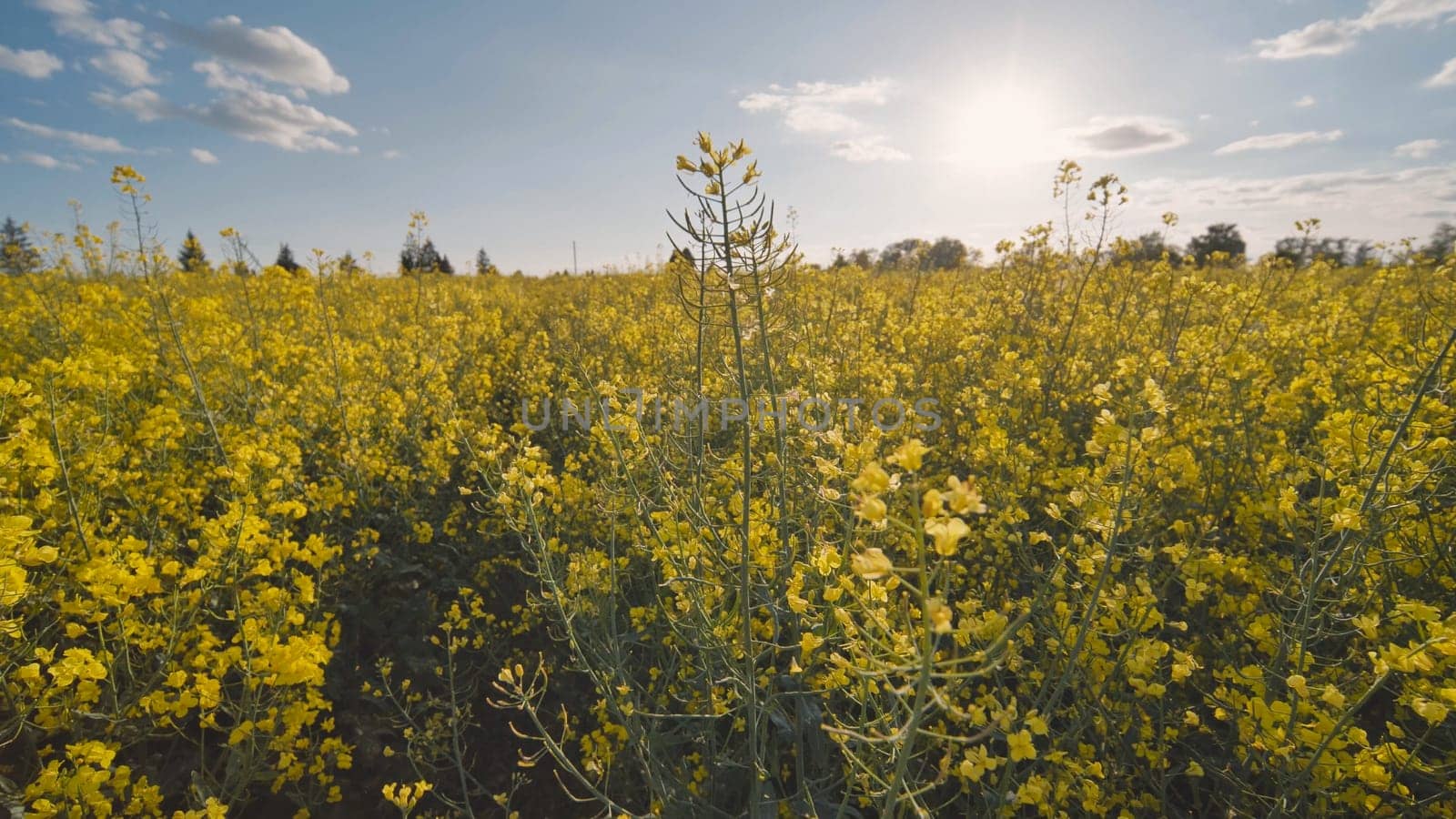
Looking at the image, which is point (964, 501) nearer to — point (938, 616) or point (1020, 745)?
point (938, 616)

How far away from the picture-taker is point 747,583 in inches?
62.8

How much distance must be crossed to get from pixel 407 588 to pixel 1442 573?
15.2 ft

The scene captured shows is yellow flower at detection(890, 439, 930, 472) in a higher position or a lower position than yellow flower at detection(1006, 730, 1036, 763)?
higher

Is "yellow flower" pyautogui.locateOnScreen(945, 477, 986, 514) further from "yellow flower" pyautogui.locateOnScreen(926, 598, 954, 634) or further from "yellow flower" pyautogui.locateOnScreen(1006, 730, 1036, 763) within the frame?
"yellow flower" pyautogui.locateOnScreen(1006, 730, 1036, 763)

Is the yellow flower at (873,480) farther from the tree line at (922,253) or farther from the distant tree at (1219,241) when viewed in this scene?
the distant tree at (1219,241)

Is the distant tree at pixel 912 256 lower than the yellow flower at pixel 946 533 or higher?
higher

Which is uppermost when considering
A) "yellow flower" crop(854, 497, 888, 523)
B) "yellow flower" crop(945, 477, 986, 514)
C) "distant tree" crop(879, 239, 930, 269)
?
"distant tree" crop(879, 239, 930, 269)

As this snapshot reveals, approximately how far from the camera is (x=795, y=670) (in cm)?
129

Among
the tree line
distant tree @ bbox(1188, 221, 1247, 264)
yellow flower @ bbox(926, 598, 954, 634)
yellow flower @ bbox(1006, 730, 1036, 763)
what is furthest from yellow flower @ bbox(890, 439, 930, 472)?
distant tree @ bbox(1188, 221, 1247, 264)

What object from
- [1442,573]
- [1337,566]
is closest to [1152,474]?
[1337,566]

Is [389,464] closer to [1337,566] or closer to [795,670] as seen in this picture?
[795,670]

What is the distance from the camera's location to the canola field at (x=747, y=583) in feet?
5.18

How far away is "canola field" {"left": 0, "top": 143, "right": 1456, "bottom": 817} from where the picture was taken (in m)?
1.58

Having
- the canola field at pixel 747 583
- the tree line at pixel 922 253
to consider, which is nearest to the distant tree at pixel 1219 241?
the tree line at pixel 922 253
